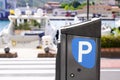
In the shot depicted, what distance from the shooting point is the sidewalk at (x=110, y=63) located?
19.4ft

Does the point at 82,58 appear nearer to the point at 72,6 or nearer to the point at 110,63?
the point at 110,63

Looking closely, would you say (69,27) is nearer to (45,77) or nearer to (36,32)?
(45,77)

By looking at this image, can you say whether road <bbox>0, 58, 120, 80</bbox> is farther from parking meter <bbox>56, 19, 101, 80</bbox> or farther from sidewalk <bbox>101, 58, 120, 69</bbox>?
parking meter <bbox>56, 19, 101, 80</bbox>

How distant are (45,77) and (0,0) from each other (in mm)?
24099

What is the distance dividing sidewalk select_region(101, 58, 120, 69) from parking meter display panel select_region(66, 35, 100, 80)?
12.0 feet

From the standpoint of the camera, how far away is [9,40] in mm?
12680

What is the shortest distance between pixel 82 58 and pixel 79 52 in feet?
0.17

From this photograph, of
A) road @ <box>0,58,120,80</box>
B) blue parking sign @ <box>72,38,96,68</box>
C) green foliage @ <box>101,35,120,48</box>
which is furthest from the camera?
green foliage @ <box>101,35,120,48</box>

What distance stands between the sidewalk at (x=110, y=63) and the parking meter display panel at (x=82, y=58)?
12.0ft

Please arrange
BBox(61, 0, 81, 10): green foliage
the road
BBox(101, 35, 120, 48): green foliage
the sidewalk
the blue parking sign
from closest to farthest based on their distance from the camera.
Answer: the blue parking sign → the road → the sidewalk → BBox(101, 35, 120, 48): green foliage → BBox(61, 0, 81, 10): green foliage

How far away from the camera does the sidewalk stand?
590 cm

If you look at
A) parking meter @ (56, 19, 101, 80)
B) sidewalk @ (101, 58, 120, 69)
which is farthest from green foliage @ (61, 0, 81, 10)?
parking meter @ (56, 19, 101, 80)

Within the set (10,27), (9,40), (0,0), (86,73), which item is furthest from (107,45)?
(0,0)

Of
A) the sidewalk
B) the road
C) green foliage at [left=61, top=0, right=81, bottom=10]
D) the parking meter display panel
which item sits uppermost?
green foliage at [left=61, top=0, right=81, bottom=10]
